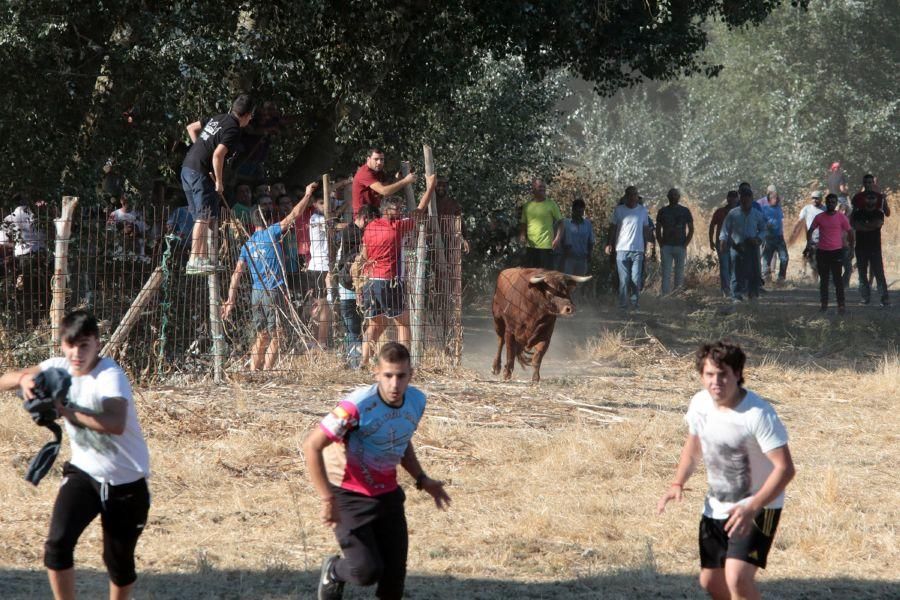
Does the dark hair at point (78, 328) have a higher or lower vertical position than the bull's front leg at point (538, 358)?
higher

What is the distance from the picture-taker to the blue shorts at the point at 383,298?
486 inches

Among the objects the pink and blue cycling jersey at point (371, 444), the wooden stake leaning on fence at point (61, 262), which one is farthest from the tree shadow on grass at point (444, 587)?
the wooden stake leaning on fence at point (61, 262)

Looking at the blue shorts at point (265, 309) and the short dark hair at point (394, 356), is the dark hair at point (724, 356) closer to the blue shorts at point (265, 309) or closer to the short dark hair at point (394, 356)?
the short dark hair at point (394, 356)

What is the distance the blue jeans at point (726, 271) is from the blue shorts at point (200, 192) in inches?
425

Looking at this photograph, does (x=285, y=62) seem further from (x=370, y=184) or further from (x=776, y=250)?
(x=776, y=250)

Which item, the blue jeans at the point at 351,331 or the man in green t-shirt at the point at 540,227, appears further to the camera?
the man in green t-shirt at the point at 540,227

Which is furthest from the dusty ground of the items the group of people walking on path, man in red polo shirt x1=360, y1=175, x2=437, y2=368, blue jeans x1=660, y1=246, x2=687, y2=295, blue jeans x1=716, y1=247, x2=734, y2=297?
blue jeans x1=716, y1=247, x2=734, y2=297

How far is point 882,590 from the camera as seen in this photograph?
6762mm

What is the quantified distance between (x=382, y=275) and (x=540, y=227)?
491cm

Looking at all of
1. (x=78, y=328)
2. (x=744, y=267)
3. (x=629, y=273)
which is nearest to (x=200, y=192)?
(x=78, y=328)

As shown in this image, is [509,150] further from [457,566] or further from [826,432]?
[457,566]

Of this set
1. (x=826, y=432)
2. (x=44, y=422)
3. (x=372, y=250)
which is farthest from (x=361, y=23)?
(x=44, y=422)

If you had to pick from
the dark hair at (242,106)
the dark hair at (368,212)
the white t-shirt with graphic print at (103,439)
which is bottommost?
the white t-shirt with graphic print at (103,439)

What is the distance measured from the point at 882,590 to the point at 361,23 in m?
8.81
